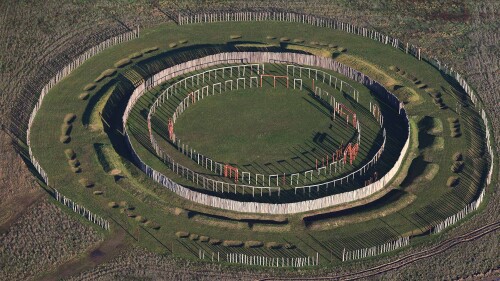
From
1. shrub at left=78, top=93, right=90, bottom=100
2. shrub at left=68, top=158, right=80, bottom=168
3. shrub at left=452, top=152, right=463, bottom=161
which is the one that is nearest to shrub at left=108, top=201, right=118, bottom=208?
shrub at left=68, top=158, right=80, bottom=168

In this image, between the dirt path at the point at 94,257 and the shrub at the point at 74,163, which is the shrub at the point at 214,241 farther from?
the shrub at the point at 74,163

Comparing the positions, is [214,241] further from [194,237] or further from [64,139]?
[64,139]

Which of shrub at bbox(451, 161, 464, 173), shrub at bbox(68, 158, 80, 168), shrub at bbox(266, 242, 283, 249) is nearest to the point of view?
shrub at bbox(266, 242, 283, 249)

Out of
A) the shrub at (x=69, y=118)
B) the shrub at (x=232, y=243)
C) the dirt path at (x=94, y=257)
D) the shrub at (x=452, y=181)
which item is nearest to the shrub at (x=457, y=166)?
the shrub at (x=452, y=181)

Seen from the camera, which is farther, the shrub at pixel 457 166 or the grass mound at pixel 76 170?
the shrub at pixel 457 166

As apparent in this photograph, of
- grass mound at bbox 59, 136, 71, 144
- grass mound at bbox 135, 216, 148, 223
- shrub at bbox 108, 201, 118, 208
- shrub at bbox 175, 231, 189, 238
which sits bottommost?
shrub at bbox 175, 231, 189, 238

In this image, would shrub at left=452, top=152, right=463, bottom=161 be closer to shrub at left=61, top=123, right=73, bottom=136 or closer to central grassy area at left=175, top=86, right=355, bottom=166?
central grassy area at left=175, top=86, right=355, bottom=166

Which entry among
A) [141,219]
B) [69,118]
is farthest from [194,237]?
[69,118]
